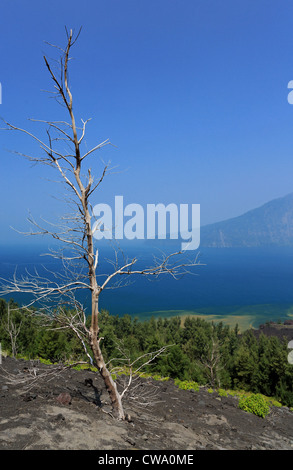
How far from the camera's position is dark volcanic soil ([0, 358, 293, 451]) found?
559 cm

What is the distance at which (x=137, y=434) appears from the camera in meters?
6.43

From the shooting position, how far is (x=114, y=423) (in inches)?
260

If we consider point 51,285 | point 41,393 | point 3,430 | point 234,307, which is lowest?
point 234,307

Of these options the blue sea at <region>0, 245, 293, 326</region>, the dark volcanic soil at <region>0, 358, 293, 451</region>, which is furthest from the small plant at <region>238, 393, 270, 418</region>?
the blue sea at <region>0, 245, 293, 326</region>

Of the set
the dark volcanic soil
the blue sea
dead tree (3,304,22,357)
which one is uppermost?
the dark volcanic soil

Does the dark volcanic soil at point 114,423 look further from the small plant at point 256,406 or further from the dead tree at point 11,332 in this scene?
the dead tree at point 11,332

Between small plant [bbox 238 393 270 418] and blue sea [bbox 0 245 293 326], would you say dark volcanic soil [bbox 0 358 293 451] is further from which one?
blue sea [bbox 0 245 293 326]

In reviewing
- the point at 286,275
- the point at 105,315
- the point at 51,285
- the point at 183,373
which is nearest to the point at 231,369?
the point at 183,373

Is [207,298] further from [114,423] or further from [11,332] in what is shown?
[114,423]

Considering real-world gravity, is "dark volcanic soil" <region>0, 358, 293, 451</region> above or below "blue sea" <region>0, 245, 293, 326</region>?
above

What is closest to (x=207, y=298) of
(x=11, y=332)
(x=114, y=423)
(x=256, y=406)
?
(x=11, y=332)

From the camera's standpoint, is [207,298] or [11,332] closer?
[11,332]
